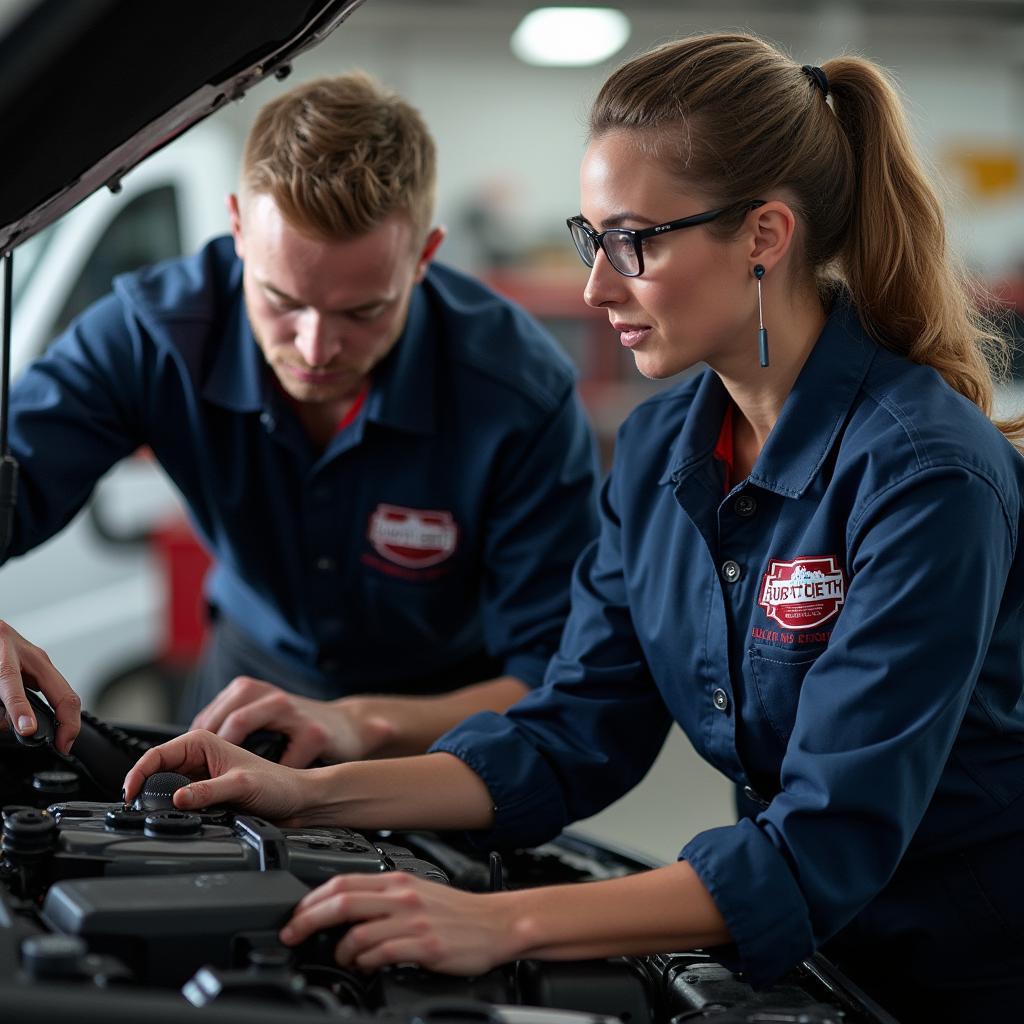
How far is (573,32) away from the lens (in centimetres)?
616

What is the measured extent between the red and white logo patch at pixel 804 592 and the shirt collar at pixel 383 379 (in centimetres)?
70

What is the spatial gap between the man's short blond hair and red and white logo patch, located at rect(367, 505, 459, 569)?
0.37 metres

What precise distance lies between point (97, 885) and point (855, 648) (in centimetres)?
60

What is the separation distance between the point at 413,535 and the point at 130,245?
2.17 metres

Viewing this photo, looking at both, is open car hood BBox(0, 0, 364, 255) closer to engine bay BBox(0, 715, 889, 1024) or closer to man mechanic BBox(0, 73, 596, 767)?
man mechanic BBox(0, 73, 596, 767)

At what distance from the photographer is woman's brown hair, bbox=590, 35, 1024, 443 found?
1198 millimetres

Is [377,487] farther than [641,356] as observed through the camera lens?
Yes

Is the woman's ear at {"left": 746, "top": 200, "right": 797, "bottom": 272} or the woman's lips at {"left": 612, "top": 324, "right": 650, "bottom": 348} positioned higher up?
the woman's ear at {"left": 746, "top": 200, "right": 797, "bottom": 272}

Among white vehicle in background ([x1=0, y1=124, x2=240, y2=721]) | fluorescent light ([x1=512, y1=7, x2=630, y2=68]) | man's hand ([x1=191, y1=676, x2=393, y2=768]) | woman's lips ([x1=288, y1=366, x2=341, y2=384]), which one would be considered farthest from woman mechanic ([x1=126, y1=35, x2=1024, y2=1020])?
fluorescent light ([x1=512, y1=7, x2=630, y2=68])

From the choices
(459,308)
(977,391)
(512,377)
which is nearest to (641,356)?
(977,391)

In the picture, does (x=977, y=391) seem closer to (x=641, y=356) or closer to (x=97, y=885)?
(x=641, y=356)

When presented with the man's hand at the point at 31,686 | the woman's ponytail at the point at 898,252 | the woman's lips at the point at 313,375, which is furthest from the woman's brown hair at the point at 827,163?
the man's hand at the point at 31,686

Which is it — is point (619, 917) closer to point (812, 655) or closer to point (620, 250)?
point (812, 655)

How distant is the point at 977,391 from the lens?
1257 millimetres
